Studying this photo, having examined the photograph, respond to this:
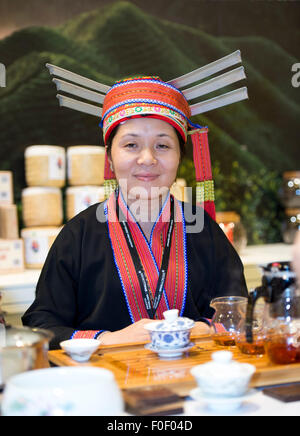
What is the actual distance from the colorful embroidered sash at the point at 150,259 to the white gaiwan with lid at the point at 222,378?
34.1 inches

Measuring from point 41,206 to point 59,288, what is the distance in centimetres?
154

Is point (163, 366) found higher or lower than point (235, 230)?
lower

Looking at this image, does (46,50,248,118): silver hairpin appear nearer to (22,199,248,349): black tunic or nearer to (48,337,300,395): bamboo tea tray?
(22,199,248,349): black tunic

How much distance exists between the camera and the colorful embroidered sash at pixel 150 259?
2002 mm

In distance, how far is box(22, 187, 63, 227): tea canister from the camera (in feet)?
11.3

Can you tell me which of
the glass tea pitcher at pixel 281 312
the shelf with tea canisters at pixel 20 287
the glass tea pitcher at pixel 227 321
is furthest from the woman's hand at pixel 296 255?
the shelf with tea canisters at pixel 20 287

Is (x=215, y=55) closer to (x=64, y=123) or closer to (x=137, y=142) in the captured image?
(x=64, y=123)

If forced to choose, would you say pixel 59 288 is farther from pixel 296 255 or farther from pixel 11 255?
pixel 11 255

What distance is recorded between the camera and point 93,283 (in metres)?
2.03

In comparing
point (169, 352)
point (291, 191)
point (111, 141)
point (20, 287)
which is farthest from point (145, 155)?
point (291, 191)

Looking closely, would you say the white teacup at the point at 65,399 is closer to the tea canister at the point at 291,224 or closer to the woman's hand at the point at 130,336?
the woman's hand at the point at 130,336

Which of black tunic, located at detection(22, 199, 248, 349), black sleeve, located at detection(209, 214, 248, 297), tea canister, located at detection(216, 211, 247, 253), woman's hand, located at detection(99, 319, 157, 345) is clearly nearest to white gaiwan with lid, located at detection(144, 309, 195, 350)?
woman's hand, located at detection(99, 319, 157, 345)

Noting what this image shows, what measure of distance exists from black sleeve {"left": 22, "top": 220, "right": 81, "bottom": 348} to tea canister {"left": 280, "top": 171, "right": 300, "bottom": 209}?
2.46m

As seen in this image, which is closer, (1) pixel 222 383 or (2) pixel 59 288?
(1) pixel 222 383
